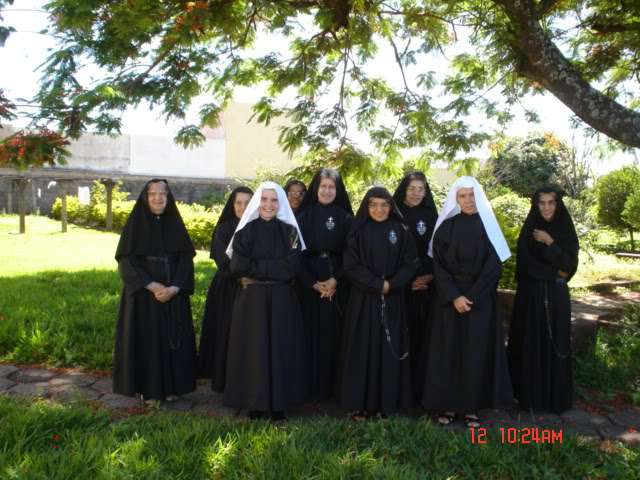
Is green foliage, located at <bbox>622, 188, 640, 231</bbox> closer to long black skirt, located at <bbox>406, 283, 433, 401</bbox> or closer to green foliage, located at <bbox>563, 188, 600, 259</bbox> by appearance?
green foliage, located at <bbox>563, 188, 600, 259</bbox>

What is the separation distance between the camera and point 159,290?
14.4ft

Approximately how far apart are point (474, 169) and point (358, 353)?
4.26 m

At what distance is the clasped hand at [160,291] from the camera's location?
14.3 ft

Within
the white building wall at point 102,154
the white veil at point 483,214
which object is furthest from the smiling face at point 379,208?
the white building wall at point 102,154

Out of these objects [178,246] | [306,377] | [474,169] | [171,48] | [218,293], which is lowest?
[306,377]

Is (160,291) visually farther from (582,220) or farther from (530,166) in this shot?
(530,166)

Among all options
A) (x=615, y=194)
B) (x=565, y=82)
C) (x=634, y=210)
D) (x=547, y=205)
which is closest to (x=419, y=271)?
(x=547, y=205)

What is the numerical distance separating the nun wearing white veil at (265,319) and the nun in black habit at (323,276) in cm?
32

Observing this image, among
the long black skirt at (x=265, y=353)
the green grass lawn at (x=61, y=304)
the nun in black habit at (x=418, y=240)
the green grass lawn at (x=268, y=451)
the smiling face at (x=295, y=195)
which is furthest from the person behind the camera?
the green grass lawn at (x=61, y=304)

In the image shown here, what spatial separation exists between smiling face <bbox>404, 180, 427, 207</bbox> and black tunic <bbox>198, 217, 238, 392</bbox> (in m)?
1.57

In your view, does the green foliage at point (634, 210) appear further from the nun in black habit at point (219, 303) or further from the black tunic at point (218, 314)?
the black tunic at point (218, 314)

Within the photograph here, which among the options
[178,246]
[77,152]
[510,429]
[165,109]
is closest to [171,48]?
[165,109]

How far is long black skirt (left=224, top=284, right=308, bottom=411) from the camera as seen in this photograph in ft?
13.2

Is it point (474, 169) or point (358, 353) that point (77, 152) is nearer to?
point (474, 169)
